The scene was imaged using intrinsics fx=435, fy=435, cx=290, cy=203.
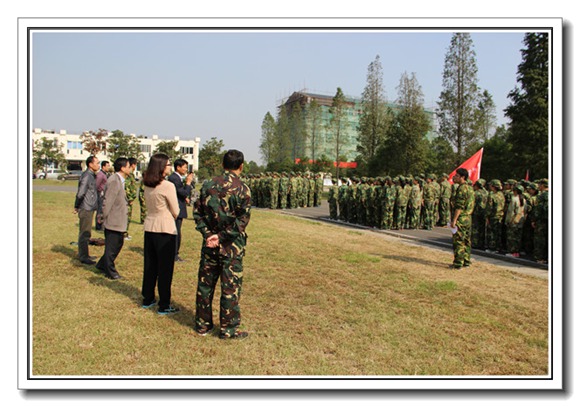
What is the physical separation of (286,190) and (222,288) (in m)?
18.6

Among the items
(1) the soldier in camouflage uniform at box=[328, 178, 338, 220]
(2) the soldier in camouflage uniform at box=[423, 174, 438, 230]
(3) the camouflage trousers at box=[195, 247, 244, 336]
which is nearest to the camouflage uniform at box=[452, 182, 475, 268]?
(3) the camouflage trousers at box=[195, 247, 244, 336]

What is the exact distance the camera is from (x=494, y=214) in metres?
10.7

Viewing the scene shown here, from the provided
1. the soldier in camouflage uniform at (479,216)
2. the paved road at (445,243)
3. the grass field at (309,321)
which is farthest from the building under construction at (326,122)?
the grass field at (309,321)

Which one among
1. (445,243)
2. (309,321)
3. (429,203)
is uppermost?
(429,203)

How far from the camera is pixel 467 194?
26.6 feet

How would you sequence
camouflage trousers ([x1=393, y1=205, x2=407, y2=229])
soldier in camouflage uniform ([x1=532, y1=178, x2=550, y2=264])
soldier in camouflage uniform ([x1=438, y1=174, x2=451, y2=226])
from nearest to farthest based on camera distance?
soldier in camouflage uniform ([x1=532, y1=178, x2=550, y2=264]), camouflage trousers ([x1=393, y1=205, x2=407, y2=229]), soldier in camouflage uniform ([x1=438, y1=174, x2=451, y2=226])

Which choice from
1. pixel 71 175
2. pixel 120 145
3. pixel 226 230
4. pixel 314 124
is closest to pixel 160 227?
pixel 226 230

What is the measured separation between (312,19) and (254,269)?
4951 millimetres

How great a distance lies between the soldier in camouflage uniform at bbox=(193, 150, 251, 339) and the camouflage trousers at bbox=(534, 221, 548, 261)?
25.2ft

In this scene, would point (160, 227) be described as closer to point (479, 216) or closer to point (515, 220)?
point (515, 220)

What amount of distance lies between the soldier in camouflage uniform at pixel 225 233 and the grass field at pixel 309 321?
0.42 meters

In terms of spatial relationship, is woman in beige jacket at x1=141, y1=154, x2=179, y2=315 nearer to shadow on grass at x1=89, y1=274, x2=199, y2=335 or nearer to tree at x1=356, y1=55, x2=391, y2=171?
shadow on grass at x1=89, y1=274, x2=199, y2=335

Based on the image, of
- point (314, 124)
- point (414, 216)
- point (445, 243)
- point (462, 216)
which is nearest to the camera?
point (462, 216)

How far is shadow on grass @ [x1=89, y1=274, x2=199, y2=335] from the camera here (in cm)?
511
